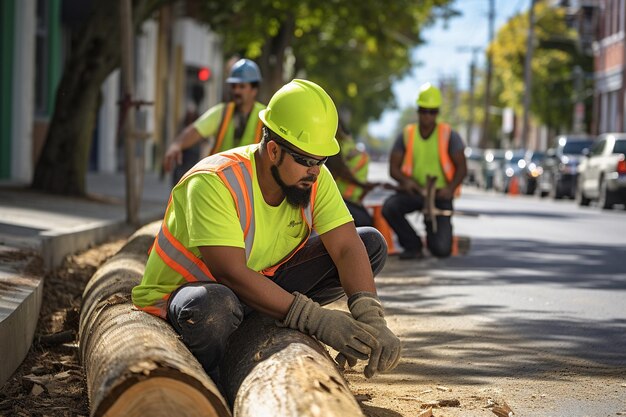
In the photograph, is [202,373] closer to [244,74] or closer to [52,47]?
[244,74]

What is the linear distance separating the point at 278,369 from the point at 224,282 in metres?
0.75

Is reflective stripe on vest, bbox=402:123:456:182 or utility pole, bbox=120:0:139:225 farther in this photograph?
utility pole, bbox=120:0:139:225

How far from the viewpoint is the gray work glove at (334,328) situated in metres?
5.66

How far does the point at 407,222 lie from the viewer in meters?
13.5

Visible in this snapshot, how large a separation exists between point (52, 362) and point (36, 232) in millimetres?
4834

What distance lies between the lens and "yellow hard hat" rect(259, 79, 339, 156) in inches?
224

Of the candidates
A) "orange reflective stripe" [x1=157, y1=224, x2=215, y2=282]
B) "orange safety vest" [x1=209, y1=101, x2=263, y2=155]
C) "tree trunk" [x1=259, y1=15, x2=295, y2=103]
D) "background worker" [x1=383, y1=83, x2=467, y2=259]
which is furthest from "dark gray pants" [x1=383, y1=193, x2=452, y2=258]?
"tree trunk" [x1=259, y1=15, x2=295, y2=103]

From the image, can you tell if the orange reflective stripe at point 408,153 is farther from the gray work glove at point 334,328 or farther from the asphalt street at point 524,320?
the gray work glove at point 334,328

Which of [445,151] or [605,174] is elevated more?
[445,151]

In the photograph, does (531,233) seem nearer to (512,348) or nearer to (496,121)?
(512,348)

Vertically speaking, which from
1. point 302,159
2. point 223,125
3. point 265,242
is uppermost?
point 223,125

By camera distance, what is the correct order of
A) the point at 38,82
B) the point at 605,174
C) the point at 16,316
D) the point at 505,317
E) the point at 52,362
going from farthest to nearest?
the point at 605,174, the point at 38,82, the point at 505,317, the point at 52,362, the point at 16,316

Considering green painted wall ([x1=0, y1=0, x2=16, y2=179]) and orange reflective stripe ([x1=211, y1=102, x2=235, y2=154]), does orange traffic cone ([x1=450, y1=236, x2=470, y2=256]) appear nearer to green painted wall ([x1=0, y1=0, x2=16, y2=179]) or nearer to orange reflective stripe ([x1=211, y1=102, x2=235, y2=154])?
orange reflective stripe ([x1=211, y1=102, x2=235, y2=154])

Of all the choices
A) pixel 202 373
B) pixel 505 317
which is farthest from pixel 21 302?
pixel 505 317
